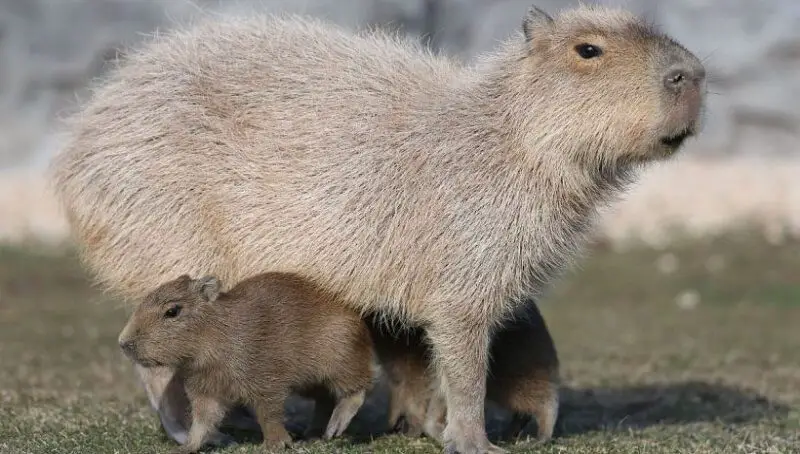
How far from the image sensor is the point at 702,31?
53.3 ft

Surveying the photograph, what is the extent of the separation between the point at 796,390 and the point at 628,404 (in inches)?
46.5

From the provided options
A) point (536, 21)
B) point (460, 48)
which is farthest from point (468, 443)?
point (460, 48)

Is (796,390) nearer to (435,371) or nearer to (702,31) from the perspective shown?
(435,371)

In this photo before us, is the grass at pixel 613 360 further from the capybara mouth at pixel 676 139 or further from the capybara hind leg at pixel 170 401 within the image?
the capybara mouth at pixel 676 139

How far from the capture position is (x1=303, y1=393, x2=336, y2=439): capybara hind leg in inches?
236

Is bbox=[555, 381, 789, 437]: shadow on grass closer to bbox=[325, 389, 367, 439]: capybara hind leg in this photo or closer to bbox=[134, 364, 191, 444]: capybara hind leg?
bbox=[325, 389, 367, 439]: capybara hind leg

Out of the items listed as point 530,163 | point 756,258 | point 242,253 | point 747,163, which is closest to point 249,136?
point 242,253

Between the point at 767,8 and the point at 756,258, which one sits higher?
the point at 767,8

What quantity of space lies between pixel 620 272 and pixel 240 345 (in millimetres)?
7787

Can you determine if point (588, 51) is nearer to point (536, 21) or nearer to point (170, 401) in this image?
point (536, 21)

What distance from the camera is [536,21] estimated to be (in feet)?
18.2

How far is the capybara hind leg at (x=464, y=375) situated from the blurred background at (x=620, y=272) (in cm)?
31

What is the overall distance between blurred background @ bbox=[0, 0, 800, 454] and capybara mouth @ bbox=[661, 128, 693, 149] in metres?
0.75

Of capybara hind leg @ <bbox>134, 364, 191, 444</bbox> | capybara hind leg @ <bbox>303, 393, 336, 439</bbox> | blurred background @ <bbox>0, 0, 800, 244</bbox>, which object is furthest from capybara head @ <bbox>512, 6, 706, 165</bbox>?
blurred background @ <bbox>0, 0, 800, 244</bbox>
